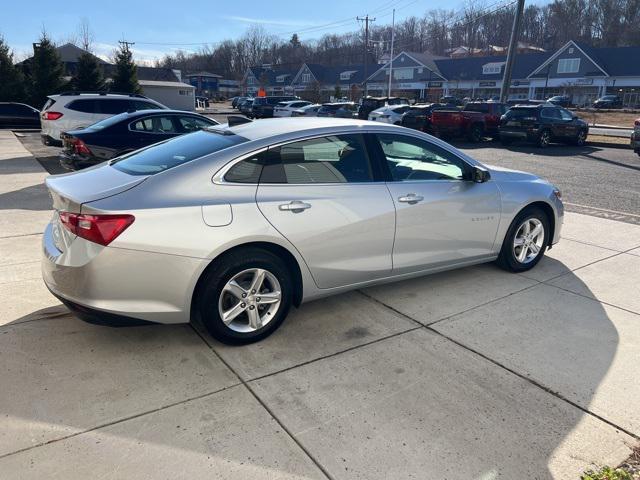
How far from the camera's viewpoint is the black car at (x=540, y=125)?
18.2 m

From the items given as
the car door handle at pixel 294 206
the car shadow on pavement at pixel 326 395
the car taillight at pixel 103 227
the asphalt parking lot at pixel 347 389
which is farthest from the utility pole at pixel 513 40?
the car taillight at pixel 103 227

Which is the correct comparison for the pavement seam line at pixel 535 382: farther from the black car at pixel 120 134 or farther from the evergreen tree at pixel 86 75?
the evergreen tree at pixel 86 75

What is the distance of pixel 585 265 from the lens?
534cm

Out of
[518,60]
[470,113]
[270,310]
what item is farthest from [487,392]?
[518,60]

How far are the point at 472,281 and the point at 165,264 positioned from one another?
3069 millimetres

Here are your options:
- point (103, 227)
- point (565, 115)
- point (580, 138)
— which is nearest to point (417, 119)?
point (565, 115)

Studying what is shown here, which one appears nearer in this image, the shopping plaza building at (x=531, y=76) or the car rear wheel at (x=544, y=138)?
the car rear wheel at (x=544, y=138)

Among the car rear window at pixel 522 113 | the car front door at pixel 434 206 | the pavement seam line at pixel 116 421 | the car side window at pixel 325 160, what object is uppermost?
the car rear window at pixel 522 113

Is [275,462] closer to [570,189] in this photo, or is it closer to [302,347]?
[302,347]

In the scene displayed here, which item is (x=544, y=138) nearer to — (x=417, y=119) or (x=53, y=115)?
(x=417, y=119)

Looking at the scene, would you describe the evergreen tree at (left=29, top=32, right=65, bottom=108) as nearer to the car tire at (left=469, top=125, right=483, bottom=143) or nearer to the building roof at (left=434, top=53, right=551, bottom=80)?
the car tire at (left=469, top=125, right=483, bottom=143)

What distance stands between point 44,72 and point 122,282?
110 feet

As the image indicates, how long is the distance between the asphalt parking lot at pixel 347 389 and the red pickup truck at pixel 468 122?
669 inches

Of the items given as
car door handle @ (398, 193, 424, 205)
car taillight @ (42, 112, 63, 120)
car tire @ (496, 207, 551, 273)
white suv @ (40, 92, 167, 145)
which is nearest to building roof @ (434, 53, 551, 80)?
white suv @ (40, 92, 167, 145)
